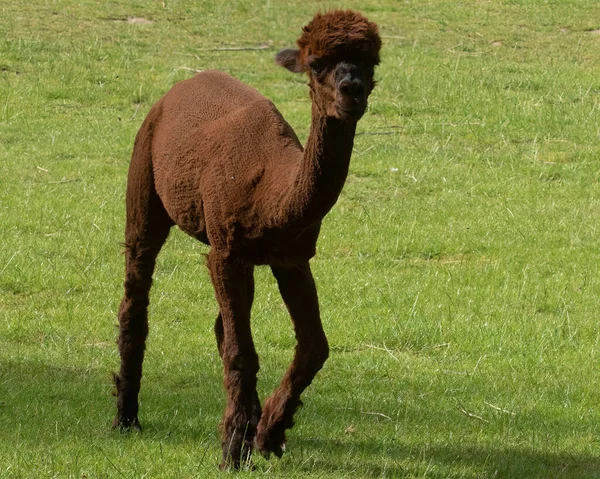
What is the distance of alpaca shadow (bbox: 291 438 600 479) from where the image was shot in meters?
6.05

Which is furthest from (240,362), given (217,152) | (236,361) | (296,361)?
(217,152)

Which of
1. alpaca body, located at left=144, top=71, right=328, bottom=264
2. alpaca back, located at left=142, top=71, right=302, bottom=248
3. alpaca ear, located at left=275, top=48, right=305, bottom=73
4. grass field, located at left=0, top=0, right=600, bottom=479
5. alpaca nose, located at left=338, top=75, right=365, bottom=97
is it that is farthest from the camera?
grass field, located at left=0, top=0, right=600, bottom=479

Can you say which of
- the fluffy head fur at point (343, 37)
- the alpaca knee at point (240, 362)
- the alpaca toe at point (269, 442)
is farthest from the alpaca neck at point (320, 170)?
the alpaca toe at point (269, 442)

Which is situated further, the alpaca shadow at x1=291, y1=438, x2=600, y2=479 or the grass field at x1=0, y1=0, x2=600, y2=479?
the grass field at x1=0, y1=0, x2=600, y2=479

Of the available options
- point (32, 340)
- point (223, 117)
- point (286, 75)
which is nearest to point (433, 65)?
point (286, 75)

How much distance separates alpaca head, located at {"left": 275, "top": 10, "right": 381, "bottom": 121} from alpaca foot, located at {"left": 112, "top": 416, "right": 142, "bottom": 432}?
8.07 feet

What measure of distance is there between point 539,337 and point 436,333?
2.38 ft

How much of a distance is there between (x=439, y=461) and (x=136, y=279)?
1.94 meters

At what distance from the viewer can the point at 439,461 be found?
6.25 metres

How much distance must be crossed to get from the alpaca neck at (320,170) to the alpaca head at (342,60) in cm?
9

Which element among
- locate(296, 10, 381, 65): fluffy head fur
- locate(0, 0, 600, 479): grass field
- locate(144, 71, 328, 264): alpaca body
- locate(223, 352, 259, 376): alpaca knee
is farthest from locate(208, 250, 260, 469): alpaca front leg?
locate(296, 10, 381, 65): fluffy head fur

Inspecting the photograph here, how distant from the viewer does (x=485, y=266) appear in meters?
10.0

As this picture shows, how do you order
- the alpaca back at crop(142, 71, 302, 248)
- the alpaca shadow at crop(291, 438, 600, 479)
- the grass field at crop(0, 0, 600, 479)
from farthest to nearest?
the grass field at crop(0, 0, 600, 479)
the alpaca shadow at crop(291, 438, 600, 479)
the alpaca back at crop(142, 71, 302, 248)

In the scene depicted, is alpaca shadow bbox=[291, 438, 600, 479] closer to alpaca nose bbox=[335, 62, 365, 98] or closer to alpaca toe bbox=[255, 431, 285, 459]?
alpaca toe bbox=[255, 431, 285, 459]
